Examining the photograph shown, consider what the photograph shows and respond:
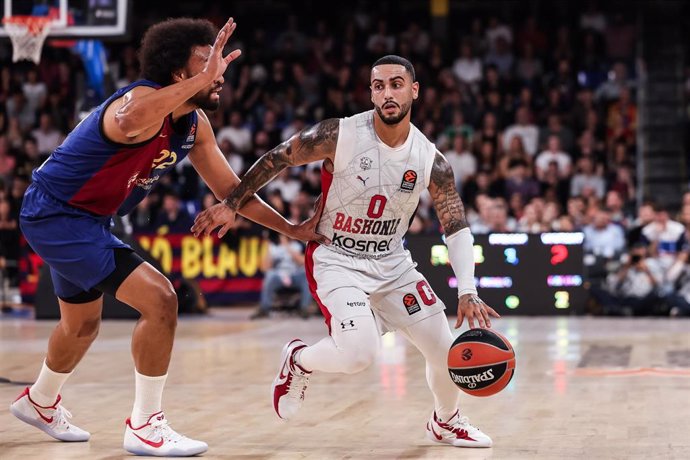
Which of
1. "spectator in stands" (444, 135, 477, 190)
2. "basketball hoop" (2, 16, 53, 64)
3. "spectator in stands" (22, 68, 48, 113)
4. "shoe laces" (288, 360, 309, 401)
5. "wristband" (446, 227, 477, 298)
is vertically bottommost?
"shoe laces" (288, 360, 309, 401)

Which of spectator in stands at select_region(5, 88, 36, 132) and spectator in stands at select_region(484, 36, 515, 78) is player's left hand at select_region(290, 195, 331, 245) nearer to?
spectator in stands at select_region(484, 36, 515, 78)

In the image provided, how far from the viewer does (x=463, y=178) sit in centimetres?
1870

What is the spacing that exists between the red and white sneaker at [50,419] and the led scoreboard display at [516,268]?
884cm

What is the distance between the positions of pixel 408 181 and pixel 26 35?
7478 millimetres

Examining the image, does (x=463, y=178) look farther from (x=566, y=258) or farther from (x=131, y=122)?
(x=131, y=122)

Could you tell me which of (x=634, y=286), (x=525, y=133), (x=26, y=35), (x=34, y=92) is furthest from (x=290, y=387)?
(x=34, y=92)

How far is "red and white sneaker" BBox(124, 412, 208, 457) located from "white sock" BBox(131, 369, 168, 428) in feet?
0.09

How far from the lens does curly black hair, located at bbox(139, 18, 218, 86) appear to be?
6199 mm

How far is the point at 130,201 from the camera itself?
6.54 metres

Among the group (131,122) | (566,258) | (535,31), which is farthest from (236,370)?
(535,31)

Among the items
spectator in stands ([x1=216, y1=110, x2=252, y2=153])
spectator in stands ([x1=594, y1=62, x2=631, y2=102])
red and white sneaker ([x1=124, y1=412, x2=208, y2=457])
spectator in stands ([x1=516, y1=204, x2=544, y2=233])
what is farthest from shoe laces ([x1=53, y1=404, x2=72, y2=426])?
spectator in stands ([x1=594, y1=62, x2=631, y2=102])

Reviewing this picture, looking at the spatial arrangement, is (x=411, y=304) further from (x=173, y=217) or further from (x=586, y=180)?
(x=586, y=180)

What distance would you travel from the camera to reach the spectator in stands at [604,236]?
16375 millimetres

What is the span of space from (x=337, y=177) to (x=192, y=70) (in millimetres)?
1018
